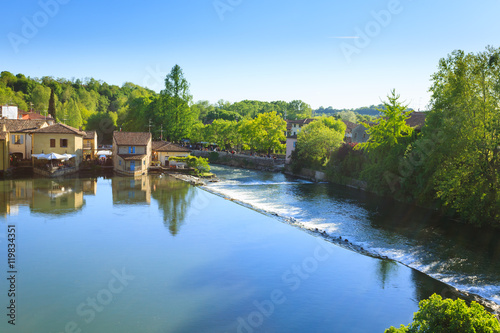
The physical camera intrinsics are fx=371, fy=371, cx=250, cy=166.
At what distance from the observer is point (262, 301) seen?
1500 centimetres

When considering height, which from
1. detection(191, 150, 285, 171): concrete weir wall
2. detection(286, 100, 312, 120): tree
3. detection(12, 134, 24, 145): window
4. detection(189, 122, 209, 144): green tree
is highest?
detection(286, 100, 312, 120): tree

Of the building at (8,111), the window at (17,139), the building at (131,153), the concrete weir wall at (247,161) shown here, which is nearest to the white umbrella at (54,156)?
the window at (17,139)

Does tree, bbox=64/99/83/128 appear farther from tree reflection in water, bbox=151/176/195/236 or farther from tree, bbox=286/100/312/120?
tree, bbox=286/100/312/120

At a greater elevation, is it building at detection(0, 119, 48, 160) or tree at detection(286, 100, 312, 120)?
tree at detection(286, 100, 312, 120)

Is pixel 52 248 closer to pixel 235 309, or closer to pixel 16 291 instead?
pixel 16 291

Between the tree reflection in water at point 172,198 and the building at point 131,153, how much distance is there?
3528 mm

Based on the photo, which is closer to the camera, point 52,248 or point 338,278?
point 338,278

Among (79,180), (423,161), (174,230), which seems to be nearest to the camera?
(174,230)

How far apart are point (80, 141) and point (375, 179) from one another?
39418 millimetres

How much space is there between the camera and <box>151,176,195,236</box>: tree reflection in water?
89.4 feet

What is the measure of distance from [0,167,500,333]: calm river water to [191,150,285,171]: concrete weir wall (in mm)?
32007

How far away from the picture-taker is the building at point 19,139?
47.3 m

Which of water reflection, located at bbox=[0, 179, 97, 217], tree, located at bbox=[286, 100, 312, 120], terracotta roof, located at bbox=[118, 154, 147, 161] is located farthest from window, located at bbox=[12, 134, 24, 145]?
tree, located at bbox=[286, 100, 312, 120]

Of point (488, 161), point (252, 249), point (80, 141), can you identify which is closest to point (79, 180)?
point (80, 141)
